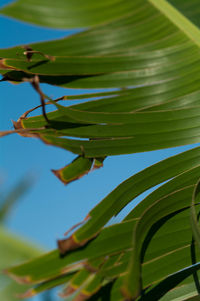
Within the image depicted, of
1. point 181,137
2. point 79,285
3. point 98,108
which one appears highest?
point 98,108

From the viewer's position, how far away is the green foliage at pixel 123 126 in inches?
25.7

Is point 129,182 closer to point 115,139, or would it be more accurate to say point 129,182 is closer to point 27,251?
point 115,139

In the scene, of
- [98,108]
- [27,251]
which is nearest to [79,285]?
[98,108]

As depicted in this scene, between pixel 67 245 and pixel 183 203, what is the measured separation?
0.94 feet

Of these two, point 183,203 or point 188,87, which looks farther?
point 188,87

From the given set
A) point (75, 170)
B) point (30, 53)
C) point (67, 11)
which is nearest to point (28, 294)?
point (75, 170)

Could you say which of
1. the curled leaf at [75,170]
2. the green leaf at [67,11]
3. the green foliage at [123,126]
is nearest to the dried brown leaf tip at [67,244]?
the green foliage at [123,126]

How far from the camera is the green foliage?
2.14 ft

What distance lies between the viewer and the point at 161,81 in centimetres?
91

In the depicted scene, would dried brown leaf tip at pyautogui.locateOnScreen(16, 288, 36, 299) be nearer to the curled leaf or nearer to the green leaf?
the curled leaf

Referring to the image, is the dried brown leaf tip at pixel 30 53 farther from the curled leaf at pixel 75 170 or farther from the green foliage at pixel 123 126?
the curled leaf at pixel 75 170

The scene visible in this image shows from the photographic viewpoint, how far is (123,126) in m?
0.81

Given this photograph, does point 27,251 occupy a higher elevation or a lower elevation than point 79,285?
higher

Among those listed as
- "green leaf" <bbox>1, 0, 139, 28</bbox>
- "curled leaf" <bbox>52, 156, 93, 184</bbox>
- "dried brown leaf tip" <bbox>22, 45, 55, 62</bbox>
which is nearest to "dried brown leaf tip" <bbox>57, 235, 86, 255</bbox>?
"curled leaf" <bbox>52, 156, 93, 184</bbox>
